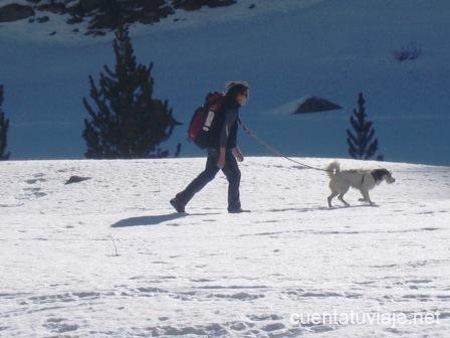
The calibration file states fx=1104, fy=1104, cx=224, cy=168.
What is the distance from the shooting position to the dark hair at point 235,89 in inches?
432

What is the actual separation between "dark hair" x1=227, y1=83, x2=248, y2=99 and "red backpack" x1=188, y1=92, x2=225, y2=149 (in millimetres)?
110

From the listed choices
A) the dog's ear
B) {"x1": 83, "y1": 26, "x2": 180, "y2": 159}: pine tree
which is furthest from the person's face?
{"x1": 83, "y1": 26, "x2": 180, "y2": 159}: pine tree

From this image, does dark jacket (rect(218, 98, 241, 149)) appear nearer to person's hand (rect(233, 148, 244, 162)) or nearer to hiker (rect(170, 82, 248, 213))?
hiker (rect(170, 82, 248, 213))

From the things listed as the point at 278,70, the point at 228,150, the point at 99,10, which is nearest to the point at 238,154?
the point at 228,150

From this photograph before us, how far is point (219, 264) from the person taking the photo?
7.39m

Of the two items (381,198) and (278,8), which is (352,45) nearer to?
(278,8)

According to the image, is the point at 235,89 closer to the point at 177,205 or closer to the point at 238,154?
the point at 238,154

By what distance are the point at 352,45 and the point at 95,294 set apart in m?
29.3

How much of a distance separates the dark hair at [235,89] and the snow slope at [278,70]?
12761 millimetres

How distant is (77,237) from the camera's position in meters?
9.34

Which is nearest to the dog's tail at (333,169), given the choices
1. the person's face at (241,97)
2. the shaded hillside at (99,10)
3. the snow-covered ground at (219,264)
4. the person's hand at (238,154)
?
the snow-covered ground at (219,264)

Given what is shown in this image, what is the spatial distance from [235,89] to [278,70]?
74.7 ft

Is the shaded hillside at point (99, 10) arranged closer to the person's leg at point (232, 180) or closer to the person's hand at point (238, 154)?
the person's hand at point (238, 154)

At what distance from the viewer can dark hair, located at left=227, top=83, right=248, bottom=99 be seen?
11.0 metres
